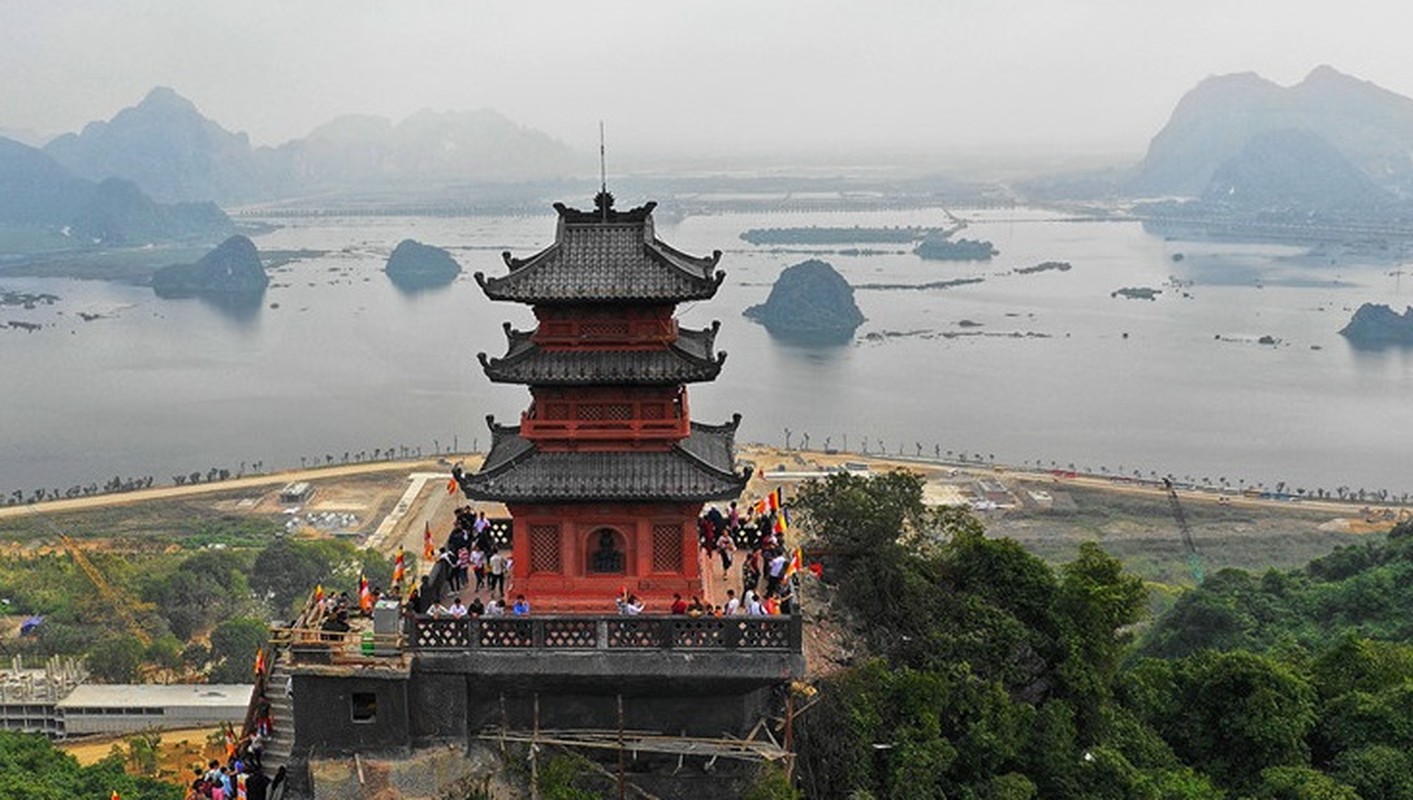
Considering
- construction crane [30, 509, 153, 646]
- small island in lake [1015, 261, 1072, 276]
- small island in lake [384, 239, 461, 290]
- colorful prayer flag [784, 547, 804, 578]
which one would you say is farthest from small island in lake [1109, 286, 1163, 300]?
colorful prayer flag [784, 547, 804, 578]

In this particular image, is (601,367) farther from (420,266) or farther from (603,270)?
(420,266)

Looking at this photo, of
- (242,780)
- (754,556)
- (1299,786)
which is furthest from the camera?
(754,556)

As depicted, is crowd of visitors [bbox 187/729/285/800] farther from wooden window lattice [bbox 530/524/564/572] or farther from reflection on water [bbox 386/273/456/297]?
reflection on water [bbox 386/273/456/297]

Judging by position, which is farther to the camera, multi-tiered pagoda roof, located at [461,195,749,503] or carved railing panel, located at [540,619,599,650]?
multi-tiered pagoda roof, located at [461,195,749,503]

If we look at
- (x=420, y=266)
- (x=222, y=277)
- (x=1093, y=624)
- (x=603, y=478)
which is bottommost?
(x=1093, y=624)

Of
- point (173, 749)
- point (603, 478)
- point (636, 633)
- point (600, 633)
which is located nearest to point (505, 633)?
point (600, 633)

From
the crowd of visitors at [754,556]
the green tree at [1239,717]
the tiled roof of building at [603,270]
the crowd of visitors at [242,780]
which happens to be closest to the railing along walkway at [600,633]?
the crowd of visitors at [754,556]

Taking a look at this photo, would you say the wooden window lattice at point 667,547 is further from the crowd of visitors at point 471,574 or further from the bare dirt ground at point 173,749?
the bare dirt ground at point 173,749
